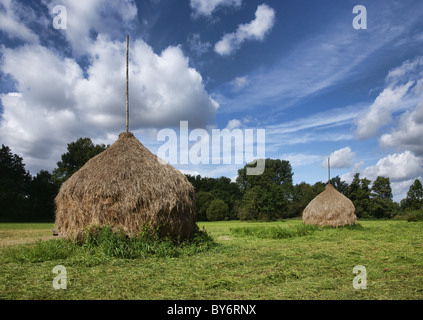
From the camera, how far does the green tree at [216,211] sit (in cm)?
4994

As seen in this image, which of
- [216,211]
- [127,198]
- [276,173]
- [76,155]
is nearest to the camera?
[127,198]

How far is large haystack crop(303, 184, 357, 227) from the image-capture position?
20.1m

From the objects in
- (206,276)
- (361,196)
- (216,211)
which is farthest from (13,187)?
(361,196)

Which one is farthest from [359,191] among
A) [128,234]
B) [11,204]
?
[11,204]

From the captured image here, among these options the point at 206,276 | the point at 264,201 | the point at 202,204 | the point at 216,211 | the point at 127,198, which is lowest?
the point at 216,211

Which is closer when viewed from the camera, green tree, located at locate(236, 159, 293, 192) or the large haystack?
the large haystack

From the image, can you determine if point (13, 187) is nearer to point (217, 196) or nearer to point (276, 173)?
point (217, 196)

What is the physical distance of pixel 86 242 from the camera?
799 centimetres

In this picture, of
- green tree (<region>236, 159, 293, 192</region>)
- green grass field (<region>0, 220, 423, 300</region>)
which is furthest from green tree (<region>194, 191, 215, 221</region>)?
green grass field (<region>0, 220, 423, 300</region>)

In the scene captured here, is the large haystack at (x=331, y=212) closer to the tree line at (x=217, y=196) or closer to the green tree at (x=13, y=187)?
the tree line at (x=217, y=196)

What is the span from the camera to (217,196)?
57562 millimetres

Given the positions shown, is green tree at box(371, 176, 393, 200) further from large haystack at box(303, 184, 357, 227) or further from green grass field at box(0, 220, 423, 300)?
green grass field at box(0, 220, 423, 300)

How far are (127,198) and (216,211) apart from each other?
42368 mm
